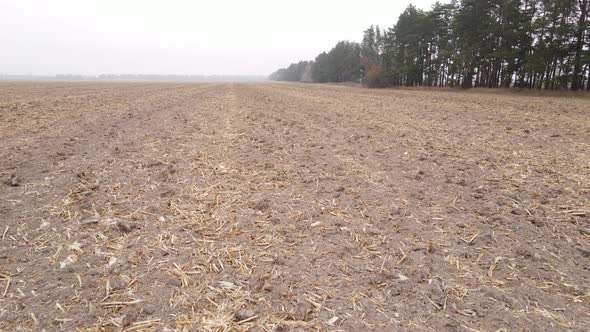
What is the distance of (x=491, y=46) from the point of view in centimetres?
3953

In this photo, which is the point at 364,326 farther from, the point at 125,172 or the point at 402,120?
the point at 402,120

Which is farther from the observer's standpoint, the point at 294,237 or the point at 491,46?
the point at 491,46

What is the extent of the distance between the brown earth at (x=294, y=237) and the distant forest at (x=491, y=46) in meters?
→ 32.1

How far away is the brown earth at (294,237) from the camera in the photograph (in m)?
2.79

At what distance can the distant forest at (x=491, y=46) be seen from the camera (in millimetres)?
30688

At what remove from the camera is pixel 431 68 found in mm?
55312

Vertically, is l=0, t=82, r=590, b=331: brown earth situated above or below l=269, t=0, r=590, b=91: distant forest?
below

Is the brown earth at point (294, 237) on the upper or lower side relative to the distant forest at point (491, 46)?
lower

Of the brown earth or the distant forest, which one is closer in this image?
the brown earth

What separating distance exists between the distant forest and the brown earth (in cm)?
3206

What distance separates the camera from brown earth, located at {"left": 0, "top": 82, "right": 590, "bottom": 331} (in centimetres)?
279

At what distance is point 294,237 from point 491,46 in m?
46.2

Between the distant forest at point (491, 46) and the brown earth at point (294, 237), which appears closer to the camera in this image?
the brown earth at point (294, 237)

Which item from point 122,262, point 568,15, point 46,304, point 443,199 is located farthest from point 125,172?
point 568,15
